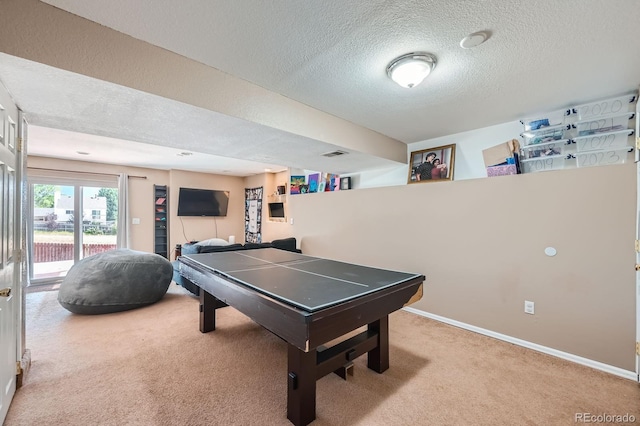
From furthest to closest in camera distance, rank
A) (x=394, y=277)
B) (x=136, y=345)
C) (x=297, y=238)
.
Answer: (x=297, y=238), (x=136, y=345), (x=394, y=277)

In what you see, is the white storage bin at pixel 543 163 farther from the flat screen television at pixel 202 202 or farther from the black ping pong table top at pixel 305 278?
the flat screen television at pixel 202 202

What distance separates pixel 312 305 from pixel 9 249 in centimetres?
202

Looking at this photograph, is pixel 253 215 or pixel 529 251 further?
pixel 253 215

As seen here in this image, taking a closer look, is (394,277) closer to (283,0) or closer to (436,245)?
(436,245)

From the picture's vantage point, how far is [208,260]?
2.90 m

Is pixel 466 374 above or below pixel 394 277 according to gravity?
below

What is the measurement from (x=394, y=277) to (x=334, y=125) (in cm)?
172

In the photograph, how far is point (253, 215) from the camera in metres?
7.23

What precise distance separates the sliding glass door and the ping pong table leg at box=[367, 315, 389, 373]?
6.04 metres

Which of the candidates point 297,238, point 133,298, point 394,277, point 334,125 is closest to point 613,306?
point 394,277

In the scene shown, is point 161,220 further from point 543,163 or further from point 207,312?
point 543,163

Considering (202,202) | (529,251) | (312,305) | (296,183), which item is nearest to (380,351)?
(312,305)

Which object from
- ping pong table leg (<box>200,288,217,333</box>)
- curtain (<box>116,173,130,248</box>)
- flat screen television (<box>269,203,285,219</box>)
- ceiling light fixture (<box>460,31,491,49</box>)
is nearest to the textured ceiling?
ceiling light fixture (<box>460,31,491,49</box>)

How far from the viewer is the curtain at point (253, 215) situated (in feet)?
23.0
